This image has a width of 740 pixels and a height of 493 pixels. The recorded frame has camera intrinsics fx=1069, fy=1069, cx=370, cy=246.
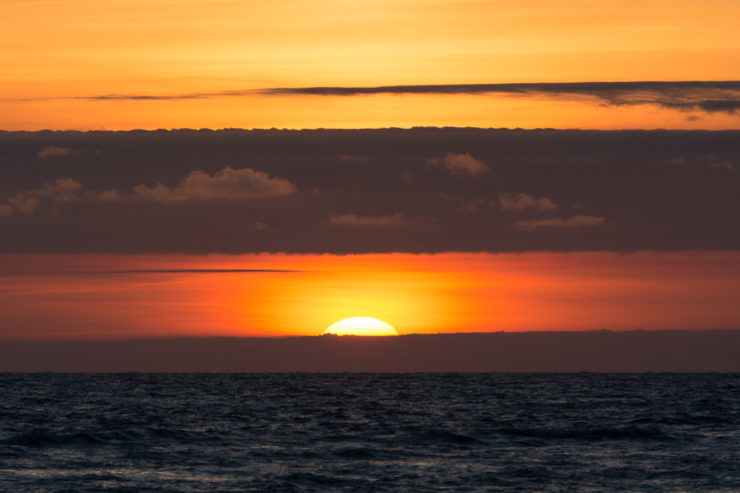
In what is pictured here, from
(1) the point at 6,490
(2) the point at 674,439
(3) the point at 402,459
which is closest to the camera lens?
(1) the point at 6,490

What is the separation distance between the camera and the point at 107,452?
57.8 metres

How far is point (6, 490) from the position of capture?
142 ft

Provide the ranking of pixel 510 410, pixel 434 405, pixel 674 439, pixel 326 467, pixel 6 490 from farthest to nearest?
1. pixel 434 405
2. pixel 510 410
3. pixel 674 439
4. pixel 326 467
5. pixel 6 490

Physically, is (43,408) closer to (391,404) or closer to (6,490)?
(391,404)

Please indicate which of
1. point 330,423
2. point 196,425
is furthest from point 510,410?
point 196,425

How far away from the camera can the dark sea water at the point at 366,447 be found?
155 feet

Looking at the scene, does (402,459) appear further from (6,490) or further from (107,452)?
(6,490)

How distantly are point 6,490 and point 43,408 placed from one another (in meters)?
54.5

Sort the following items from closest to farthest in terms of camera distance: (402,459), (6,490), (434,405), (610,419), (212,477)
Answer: (6,490)
(212,477)
(402,459)
(610,419)
(434,405)

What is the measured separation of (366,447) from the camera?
60625mm

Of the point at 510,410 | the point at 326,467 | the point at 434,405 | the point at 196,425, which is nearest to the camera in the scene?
the point at 326,467

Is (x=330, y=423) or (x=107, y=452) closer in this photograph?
(x=107, y=452)

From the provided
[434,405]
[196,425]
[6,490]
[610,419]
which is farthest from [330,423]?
[6,490]

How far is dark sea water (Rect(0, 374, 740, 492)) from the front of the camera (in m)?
47.2
